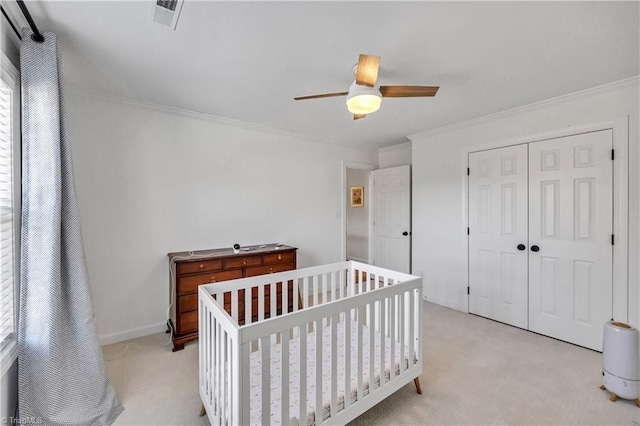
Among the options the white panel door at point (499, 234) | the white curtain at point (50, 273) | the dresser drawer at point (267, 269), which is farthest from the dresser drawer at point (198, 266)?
the white panel door at point (499, 234)

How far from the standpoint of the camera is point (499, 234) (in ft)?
9.76

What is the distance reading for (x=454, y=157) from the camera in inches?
131

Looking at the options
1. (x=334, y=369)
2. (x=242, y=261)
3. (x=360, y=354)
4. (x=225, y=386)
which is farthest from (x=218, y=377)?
(x=242, y=261)

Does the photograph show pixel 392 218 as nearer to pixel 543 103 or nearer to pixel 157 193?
pixel 543 103

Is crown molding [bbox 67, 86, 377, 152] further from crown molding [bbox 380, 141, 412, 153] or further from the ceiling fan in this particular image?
the ceiling fan

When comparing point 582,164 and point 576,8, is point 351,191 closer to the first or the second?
point 582,164

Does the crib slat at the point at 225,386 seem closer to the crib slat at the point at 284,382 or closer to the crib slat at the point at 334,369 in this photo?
the crib slat at the point at 284,382

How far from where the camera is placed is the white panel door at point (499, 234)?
2820 millimetres

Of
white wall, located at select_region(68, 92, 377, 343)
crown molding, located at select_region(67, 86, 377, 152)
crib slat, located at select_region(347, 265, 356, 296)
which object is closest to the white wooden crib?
crib slat, located at select_region(347, 265, 356, 296)

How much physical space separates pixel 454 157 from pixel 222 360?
328 centimetres

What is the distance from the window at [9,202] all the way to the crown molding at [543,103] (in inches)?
148

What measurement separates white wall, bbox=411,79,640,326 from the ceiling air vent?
119 inches

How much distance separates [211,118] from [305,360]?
270 cm

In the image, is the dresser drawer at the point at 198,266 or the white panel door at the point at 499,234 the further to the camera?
the white panel door at the point at 499,234
